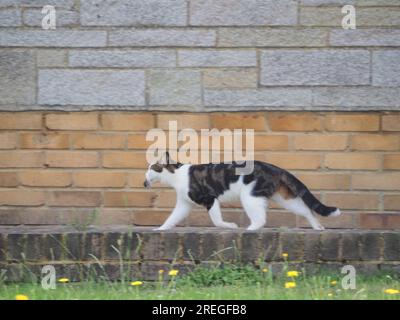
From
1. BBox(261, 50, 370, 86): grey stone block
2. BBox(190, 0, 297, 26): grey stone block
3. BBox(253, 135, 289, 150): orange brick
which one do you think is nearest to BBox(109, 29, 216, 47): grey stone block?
BBox(190, 0, 297, 26): grey stone block

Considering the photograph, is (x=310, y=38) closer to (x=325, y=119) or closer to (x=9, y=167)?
(x=325, y=119)

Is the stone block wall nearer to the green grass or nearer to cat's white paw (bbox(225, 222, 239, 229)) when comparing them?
cat's white paw (bbox(225, 222, 239, 229))

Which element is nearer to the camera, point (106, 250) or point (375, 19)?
point (106, 250)

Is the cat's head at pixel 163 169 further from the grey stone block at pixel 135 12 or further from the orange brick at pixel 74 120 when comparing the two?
the grey stone block at pixel 135 12

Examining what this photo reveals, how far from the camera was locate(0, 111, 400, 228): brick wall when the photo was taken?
645 cm

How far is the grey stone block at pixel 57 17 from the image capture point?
6426mm

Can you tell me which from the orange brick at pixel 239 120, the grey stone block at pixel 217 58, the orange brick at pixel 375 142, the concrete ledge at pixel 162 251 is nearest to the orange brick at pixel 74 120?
the grey stone block at pixel 217 58

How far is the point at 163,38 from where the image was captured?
6.42m

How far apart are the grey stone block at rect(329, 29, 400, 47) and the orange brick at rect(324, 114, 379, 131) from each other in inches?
22.8

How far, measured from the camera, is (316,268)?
5.44 meters

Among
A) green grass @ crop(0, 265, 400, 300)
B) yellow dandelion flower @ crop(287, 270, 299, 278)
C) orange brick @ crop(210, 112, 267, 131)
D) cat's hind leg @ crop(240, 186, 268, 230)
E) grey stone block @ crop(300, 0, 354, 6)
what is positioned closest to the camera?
green grass @ crop(0, 265, 400, 300)
